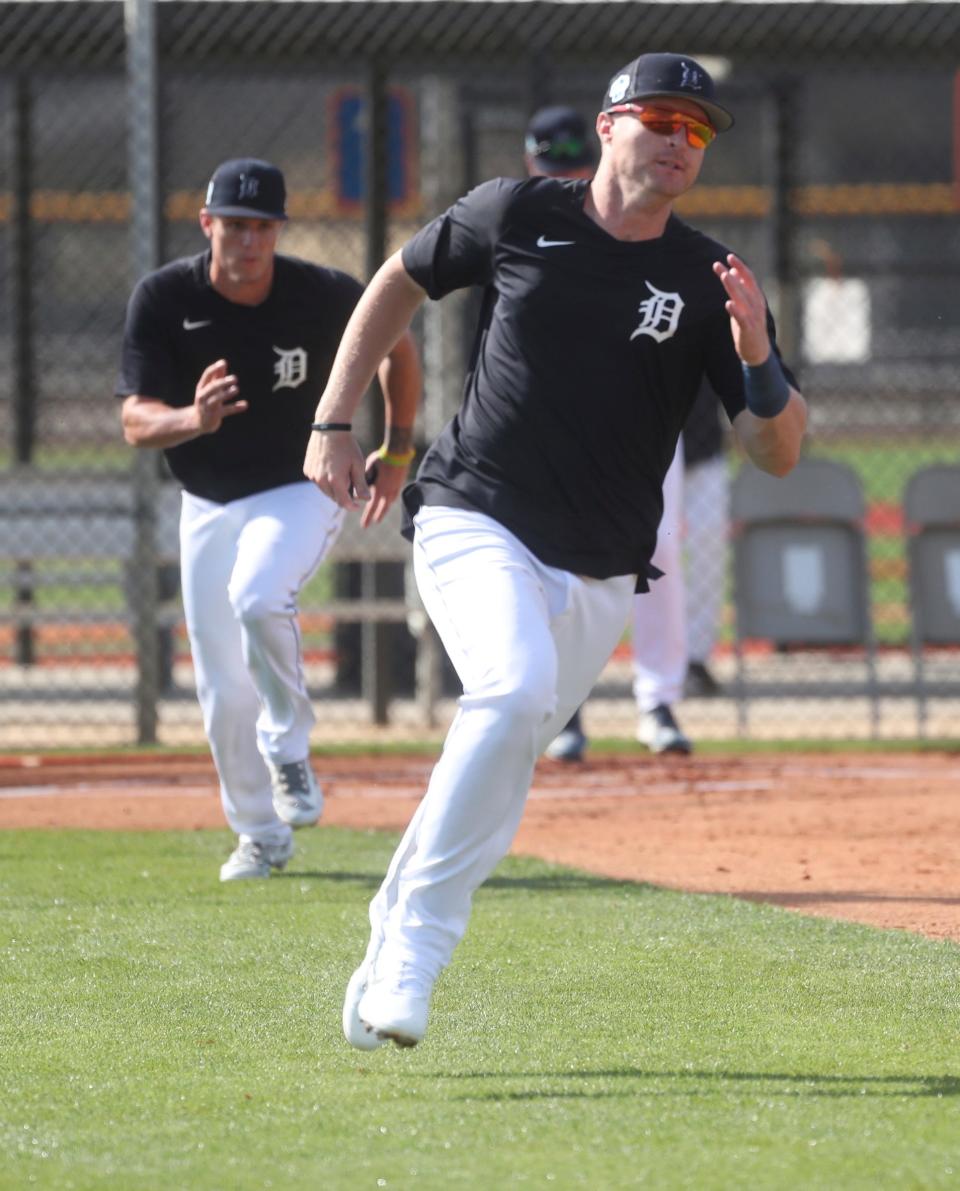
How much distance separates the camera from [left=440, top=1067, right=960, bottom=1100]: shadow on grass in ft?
13.1

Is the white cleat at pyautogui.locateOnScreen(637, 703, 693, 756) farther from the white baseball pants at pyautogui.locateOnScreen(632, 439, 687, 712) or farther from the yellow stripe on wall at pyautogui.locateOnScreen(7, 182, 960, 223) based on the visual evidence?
the yellow stripe on wall at pyautogui.locateOnScreen(7, 182, 960, 223)

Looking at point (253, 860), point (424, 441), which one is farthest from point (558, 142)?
point (253, 860)

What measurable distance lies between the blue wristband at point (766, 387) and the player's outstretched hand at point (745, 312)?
3 cm

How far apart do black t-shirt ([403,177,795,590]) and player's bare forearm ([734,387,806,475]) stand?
10cm

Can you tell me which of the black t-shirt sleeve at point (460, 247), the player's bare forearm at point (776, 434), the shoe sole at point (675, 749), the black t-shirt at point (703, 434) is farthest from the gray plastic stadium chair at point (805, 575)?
the black t-shirt sleeve at point (460, 247)

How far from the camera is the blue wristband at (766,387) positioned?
14.4 ft

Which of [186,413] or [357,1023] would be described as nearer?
[357,1023]

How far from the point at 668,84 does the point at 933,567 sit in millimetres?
7104

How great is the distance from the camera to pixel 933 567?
441 inches

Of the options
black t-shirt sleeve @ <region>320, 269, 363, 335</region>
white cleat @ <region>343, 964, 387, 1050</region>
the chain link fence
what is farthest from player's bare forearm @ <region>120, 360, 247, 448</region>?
the chain link fence

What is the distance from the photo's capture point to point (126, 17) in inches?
416

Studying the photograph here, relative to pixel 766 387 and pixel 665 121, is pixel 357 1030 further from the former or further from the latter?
pixel 665 121

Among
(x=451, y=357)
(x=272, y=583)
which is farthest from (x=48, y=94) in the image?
(x=272, y=583)

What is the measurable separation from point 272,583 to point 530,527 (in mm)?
2134
